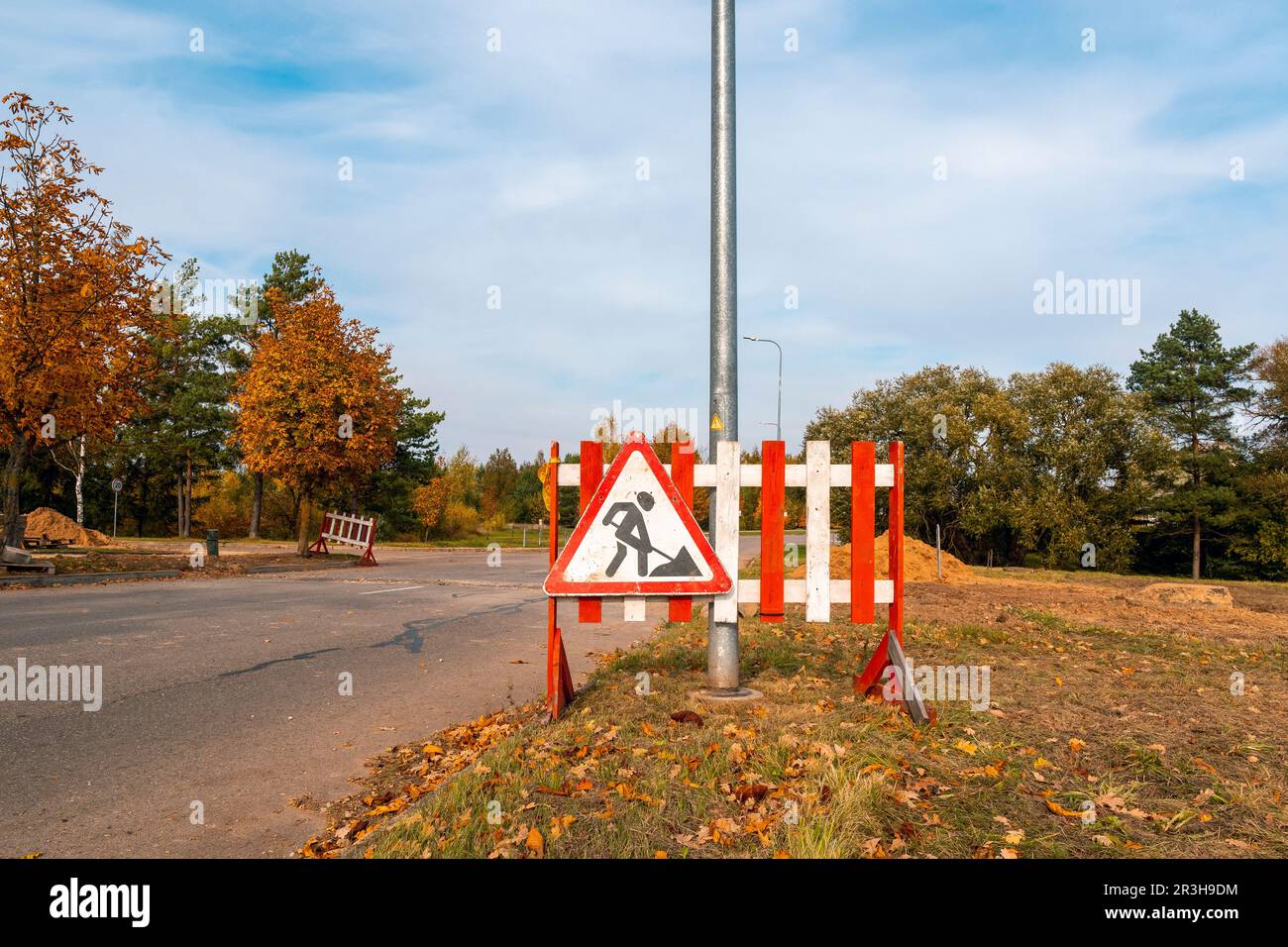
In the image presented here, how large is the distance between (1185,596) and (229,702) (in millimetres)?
15600

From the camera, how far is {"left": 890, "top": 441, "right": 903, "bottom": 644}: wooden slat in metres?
5.28

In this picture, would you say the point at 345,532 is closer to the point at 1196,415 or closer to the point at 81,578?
the point at 81,578

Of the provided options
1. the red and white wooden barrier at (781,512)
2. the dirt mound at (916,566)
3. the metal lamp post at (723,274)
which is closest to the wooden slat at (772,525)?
the red and white wooden barrier at (781,512)

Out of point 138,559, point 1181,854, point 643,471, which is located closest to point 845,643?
point 643,471

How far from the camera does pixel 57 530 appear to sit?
32.8 meters

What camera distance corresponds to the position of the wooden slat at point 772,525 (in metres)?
5.18

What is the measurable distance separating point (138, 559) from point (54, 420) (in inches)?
193

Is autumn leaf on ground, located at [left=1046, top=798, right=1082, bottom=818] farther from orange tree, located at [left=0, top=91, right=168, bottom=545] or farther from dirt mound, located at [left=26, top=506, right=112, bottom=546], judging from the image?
dirt mound, located at [left=26, top=506, right=112, bottom=546]

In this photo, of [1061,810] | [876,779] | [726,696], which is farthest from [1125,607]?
[876,779]

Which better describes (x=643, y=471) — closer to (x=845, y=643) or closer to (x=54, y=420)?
(x=845, y=643)

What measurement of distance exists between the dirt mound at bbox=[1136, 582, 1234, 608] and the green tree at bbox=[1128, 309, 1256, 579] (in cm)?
2402

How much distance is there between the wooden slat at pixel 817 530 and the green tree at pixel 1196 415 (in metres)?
36.8
